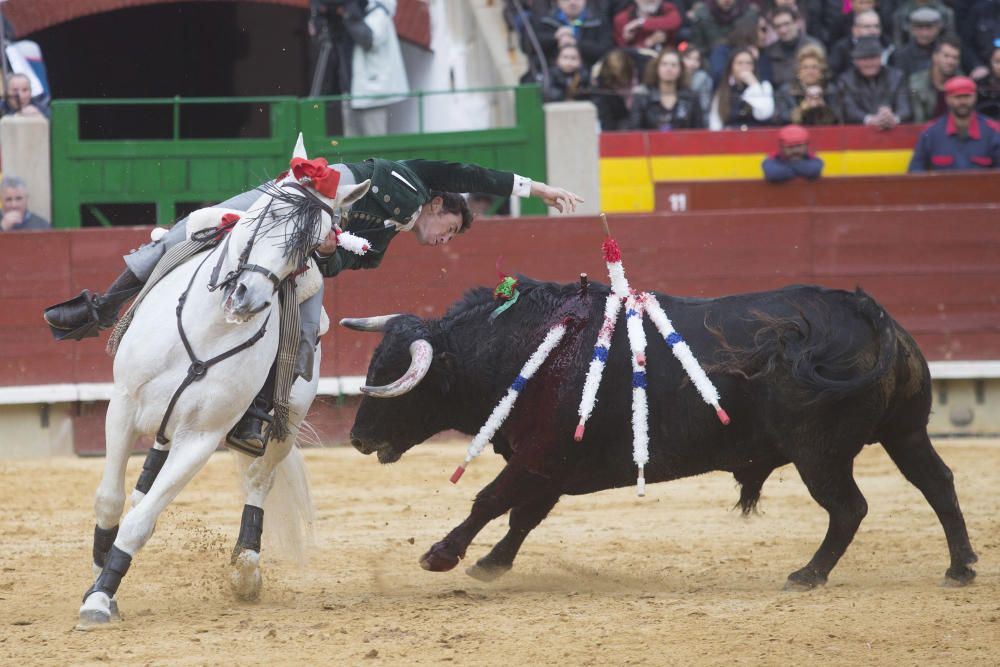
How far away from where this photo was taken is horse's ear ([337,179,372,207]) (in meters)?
5.33

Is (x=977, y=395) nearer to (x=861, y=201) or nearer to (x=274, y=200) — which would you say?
(x=861, y=201)

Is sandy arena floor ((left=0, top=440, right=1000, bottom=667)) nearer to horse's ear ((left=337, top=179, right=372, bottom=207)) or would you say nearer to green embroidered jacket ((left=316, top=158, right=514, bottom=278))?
green embroidered jacket ((left=316, top=158, right=514, bottom=278))

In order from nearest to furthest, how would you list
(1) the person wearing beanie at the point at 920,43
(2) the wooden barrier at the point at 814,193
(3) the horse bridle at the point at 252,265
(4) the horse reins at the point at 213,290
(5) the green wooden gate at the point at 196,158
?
(3) the horse bridle at the point at 252,265
(4) the horse reins at the point at 213,290
(5) the green wooden gate at the point at 196,158
(2) the wooden barrier at the point at 814,193
(1) the person wearing beanie at the point at 920,43

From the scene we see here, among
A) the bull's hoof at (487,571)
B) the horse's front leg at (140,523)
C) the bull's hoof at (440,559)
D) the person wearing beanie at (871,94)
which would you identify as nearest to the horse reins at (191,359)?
the horse's front leg at (140,523)

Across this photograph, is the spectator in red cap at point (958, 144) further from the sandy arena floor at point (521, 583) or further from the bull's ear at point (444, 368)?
the bull's ear at point (444, 368)

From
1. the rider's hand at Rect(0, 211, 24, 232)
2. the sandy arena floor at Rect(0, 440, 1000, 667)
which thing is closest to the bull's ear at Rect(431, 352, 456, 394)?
the sandy arena floor at Rect(0, 440, 1000, 667)

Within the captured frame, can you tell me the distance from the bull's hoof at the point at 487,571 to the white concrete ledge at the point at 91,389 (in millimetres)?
3745

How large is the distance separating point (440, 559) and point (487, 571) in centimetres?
35

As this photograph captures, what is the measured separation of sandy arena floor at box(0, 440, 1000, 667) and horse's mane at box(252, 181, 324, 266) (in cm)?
125

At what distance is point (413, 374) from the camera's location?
6004 millimetres

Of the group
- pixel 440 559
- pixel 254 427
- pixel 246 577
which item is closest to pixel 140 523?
pixel 254 427

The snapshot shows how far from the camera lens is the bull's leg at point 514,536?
20.2 ft

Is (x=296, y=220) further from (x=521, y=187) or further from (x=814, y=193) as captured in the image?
(x=814, y=193)

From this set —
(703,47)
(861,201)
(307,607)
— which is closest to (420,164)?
(307,607)
